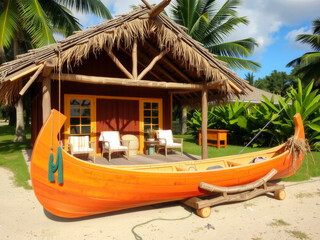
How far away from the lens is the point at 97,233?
3066mm

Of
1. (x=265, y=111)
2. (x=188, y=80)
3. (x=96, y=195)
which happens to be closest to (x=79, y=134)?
(x=188, y=80)

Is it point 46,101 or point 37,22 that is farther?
point 37,22

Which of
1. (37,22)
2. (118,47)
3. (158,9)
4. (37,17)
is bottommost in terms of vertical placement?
(118,47)

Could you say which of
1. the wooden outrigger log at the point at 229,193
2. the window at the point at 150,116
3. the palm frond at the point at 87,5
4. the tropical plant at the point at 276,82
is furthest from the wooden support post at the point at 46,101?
the tropical plant at the point at 276,82

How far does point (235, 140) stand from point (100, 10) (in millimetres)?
→ 9319

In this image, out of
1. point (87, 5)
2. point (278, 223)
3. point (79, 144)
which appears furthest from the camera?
point (87, 5)

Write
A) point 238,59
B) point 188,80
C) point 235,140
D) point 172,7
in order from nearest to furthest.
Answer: point 188,80 < point 235,140 < point 238,59 < point 172,7

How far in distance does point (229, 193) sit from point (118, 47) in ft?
12.9

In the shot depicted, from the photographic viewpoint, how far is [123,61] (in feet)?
28.0

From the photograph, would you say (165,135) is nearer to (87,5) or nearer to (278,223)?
(278,223)

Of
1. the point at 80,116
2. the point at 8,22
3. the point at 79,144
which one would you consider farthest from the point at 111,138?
the point at 8,22

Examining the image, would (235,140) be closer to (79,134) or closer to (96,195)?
(79,134)

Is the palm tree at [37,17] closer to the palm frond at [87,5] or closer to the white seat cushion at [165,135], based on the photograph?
the palm frond at [87,5]

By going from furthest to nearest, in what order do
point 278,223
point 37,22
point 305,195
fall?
point 37,22 → point 305,195 → point 278,223
